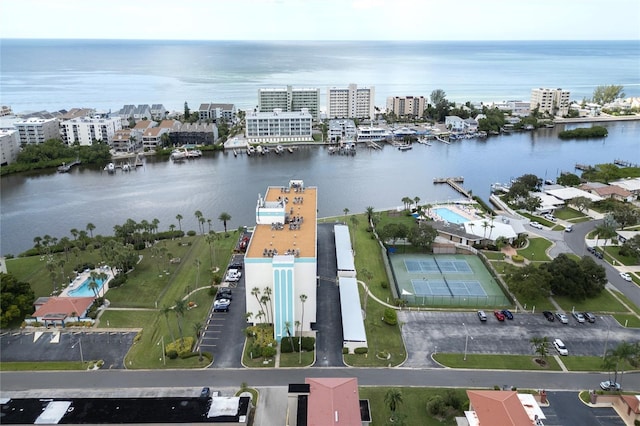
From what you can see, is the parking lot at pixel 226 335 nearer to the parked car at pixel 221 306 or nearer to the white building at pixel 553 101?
the parked car at pixel 221 306

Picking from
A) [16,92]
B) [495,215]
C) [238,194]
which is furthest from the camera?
[16,92]

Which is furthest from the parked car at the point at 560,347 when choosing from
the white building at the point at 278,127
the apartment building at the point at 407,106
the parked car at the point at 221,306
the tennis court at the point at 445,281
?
the apartment building at the point at 407,106

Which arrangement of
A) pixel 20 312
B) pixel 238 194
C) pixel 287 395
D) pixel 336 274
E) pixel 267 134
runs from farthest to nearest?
1. pixel 267 134
2. pixel 238 194
3. pixel 336 274
4. pixel 20 312
5. pixel 287 395

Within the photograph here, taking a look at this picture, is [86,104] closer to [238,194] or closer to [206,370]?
[238,194]

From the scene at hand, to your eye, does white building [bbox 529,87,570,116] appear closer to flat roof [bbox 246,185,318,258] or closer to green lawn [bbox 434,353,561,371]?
flat roof [bbox 246,185,318,258]

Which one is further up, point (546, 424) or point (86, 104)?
point (86, 104)

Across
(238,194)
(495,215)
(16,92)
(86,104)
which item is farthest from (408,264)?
(16,92)

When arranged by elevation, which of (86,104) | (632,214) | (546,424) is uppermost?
(86,104)
